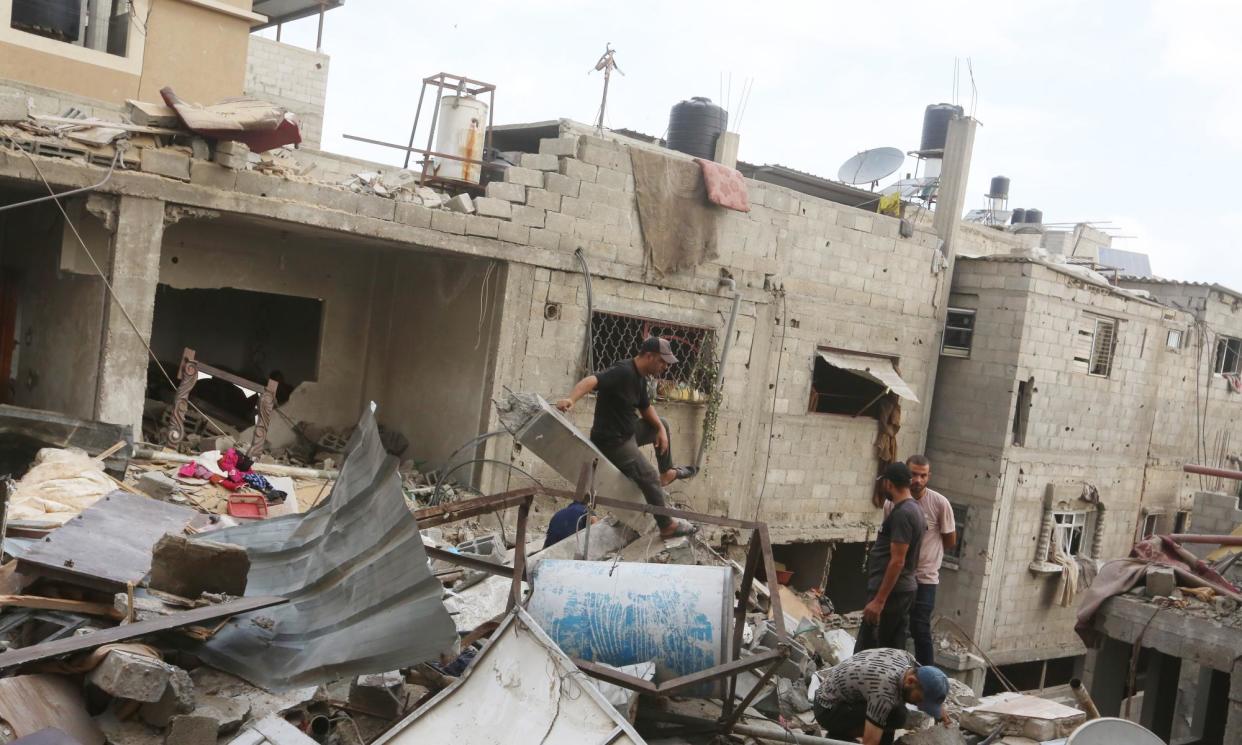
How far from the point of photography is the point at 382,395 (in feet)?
44.1

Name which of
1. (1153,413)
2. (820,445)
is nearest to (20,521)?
(820,445)

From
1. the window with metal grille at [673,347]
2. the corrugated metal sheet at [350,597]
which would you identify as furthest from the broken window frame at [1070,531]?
the corrugated metal sheet at [350,597]

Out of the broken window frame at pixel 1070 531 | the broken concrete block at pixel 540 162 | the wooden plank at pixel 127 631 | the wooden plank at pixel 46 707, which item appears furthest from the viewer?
the broken window frame at pixel 1070 531

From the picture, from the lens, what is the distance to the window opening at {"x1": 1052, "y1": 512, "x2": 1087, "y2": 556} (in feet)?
59.4

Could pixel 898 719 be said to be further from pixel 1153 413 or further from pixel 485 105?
pixel 1153 413

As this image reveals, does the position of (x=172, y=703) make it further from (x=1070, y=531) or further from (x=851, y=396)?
(x=1070, y=531)

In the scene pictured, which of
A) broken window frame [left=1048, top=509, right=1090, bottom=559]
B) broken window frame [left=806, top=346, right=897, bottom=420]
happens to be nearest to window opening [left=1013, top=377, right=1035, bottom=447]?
broken window frame [left=1048, top=509, right=1090, bottom=559]

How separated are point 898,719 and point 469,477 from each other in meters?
6.31

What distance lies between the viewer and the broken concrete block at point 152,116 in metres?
9.11

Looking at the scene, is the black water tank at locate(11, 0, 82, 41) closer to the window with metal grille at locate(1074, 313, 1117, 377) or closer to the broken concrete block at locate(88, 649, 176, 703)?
the broken concrete block at locate(88, 649, 176, 703)

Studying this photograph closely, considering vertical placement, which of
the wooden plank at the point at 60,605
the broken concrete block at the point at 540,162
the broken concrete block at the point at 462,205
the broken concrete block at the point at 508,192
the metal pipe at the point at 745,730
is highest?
the broken concrete block at the point at 540,162

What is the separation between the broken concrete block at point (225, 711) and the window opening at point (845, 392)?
1132 cm

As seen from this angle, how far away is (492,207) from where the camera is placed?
1101 cm

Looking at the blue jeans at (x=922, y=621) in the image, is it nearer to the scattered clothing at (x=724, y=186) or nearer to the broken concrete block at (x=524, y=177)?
the broken concrete block at (x=524, y=177)
